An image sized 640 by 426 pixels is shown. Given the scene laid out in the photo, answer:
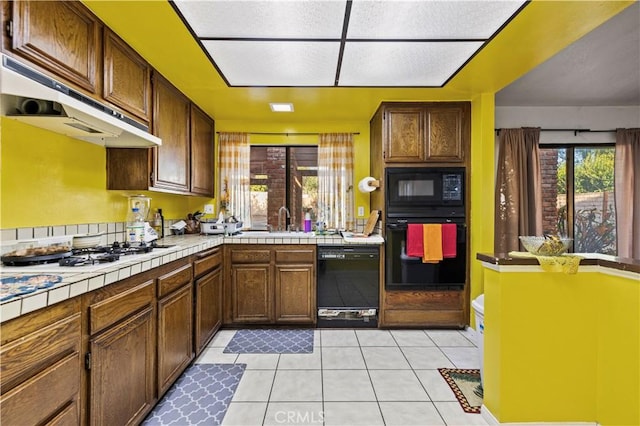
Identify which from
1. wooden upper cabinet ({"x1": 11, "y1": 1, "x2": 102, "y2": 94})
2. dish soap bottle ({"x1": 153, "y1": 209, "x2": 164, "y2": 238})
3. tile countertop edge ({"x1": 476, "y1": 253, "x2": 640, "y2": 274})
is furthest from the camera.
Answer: dish soap bottle ({"x1": 153, "y1": 209, "x2": 164, "y2": 238})

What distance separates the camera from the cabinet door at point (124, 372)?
1.24 meters

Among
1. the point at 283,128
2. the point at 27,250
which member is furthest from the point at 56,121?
the point at 283,128

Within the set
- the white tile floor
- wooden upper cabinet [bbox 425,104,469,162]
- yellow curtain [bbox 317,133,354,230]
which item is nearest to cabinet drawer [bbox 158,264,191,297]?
the white tile floor

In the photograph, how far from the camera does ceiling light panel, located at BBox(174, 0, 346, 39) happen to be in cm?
152

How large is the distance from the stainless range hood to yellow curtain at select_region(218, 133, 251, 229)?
165cm

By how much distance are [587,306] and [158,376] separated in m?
2.43


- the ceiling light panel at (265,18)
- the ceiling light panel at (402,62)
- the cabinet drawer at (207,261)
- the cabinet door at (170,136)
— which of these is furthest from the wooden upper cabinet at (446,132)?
the cabinet door at (170,136)

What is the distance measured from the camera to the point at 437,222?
116 inches

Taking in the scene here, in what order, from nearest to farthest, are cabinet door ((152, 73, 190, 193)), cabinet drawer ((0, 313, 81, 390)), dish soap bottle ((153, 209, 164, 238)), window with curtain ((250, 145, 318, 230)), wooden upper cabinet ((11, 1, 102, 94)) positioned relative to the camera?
cabinet drawer ((0, 313, 81, 390))
wooden upper cabinet ((11, 1, 102, 94))
cabinet door ((152, 73, 190, 193))
dish soap bottle ((153, 209, 164, 238))
window with curtain ((250, 145, 318, 230))

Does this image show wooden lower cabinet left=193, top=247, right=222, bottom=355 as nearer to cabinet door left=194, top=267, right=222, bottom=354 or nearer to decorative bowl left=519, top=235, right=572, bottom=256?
cabinet door left=194, top=267, right=222, bottom=354

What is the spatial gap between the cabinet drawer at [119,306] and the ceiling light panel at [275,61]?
155 cm

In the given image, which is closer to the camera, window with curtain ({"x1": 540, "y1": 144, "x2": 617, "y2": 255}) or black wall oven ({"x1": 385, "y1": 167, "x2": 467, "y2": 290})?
black wall oven ({"x1": 385, "y1": 167, "x2": 467, "y2": 290})

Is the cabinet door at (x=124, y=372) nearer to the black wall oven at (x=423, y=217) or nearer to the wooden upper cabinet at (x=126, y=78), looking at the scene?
the wooden upper cabinet at (x=126, y=78)

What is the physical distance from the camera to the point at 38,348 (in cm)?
96
